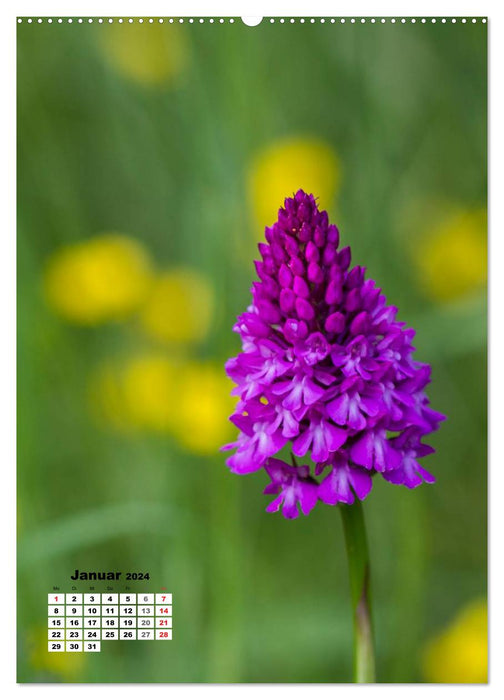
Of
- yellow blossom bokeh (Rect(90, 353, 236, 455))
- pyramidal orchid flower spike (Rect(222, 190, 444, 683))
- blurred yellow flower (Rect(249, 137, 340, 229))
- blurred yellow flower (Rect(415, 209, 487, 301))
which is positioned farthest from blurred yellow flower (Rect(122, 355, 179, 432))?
pyramidal orchid flower spike (Rect(222, 190, 444, 683))

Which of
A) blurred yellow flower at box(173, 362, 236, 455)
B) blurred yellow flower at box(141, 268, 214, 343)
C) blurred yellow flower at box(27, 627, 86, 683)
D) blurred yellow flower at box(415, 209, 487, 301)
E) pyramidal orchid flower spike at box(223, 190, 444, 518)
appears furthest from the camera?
blurred yellow flower at box(141, 268, 214, 343)

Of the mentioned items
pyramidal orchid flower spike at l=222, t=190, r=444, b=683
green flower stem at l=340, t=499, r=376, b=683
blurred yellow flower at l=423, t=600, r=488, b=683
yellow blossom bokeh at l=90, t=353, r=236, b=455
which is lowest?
blurred yellow flower at l=423, t=600, r=488, b=683

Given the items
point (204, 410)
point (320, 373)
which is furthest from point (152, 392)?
point (320, 373)

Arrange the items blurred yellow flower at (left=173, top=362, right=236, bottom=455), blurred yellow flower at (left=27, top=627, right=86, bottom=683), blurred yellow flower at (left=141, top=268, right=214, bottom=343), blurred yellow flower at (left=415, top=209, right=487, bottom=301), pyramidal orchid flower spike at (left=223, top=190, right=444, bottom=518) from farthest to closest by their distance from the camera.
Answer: blurred yellow flower at (left=141, top=268, right=214, bottom=343) → blurred yellow flower at (left=173, top=362, right=236, bottom=455) → blurred yellow flower at (left=415, top=209, right=487, bottom=301) → blurred yellow flower at (left=27, top=627, right=86, bottom=683) → pyramidal orchid flower spike at (left=223, top=190, right=444, bottom=518)

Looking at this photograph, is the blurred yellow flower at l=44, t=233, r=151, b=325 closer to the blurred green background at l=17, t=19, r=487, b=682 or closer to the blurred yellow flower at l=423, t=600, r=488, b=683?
the blurred green background at l=17, t=19, r=487, b=682

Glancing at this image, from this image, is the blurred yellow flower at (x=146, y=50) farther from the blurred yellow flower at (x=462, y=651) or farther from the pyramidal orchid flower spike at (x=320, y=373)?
the blurred yellow flower at (x=462, y=651)

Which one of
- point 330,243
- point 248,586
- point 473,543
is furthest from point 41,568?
point 330,243

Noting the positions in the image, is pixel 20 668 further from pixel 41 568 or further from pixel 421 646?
pixel 421 646
